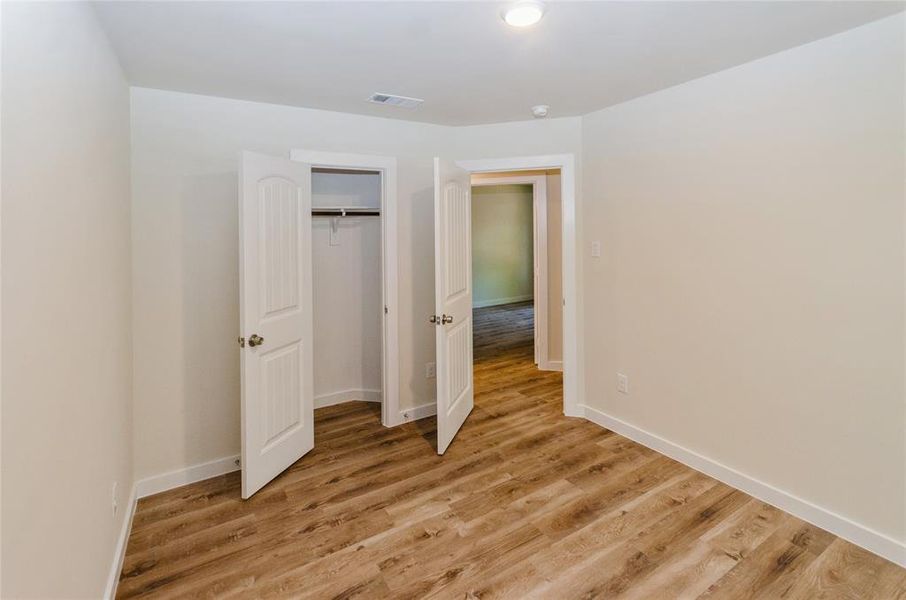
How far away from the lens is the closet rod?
3.60 m

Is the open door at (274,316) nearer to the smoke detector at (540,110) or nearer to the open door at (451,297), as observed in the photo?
the open door at (451,297)

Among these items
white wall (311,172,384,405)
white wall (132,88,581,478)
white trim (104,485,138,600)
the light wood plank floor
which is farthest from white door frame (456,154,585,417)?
white trim (104,485,138,600)

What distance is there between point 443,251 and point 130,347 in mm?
1849

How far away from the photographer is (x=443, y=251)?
291 centimetres

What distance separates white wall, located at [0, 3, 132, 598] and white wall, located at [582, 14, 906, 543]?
2.92 meters

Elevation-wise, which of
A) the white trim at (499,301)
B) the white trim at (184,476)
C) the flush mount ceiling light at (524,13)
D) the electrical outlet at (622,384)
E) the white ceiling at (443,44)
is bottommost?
the white trim at (184,476)

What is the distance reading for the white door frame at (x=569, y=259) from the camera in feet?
11.1

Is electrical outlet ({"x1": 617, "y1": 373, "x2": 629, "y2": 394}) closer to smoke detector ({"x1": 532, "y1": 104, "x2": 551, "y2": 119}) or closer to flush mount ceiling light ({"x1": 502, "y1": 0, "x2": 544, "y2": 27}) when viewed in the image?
smoke detector ({"x1": 532, "y1": 104, "x2": 551, "y2": 119})

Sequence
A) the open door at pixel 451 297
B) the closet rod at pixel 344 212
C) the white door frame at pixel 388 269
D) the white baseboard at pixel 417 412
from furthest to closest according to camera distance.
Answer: the closet rod at pixel 344 212 < the white baseboard at pixel 417 412 < the white door frame at pixel 388 269 < the open door at pixel 451 297

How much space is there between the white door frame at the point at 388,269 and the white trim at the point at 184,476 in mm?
1100

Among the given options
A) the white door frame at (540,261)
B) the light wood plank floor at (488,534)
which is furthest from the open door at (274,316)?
the white door frame at (540,261)

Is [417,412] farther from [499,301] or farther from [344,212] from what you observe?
[499,301]

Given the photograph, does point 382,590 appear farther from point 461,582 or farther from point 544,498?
point 544,498

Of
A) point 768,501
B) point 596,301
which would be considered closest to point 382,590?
point 768,501
